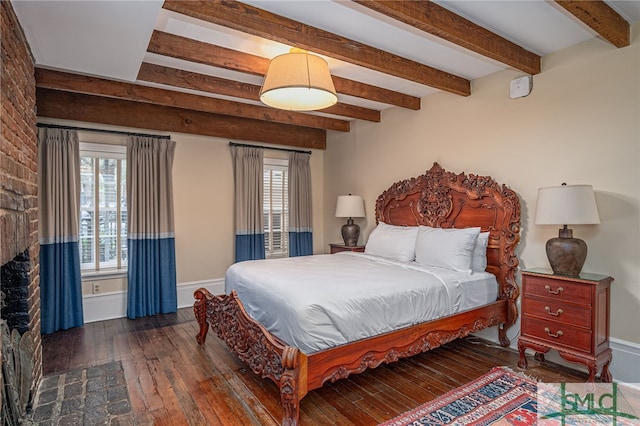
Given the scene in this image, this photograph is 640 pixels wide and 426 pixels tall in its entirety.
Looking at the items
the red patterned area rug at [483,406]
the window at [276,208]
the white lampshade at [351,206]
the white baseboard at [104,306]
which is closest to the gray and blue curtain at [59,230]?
the white baseboard at [104,306]

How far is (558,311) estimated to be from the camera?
8.65 feet

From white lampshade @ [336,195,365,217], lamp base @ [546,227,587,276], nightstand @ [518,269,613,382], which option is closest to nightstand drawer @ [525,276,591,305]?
nightstand @ [518,269,613,382]

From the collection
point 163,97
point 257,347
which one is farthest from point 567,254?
point 163,97

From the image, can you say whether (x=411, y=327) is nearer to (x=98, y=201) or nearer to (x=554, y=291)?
(x=554, y=291)

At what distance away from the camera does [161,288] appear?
14.6 ft

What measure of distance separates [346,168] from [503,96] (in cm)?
249

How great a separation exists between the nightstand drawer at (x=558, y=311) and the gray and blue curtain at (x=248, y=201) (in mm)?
3501

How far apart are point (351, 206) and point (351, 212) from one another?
0.28ft

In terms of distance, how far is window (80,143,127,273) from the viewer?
4176mm

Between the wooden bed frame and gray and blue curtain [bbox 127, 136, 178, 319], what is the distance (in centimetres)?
130

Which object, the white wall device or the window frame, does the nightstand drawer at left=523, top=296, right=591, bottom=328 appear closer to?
the white wall device

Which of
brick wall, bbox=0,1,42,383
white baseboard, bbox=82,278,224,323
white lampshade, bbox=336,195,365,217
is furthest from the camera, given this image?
white lampshade, bbox=336,195,365,217

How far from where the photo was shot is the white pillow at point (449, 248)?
325 cm

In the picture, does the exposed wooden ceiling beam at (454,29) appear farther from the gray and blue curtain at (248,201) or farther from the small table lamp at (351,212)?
the gray and blue curtain at (248,201)
